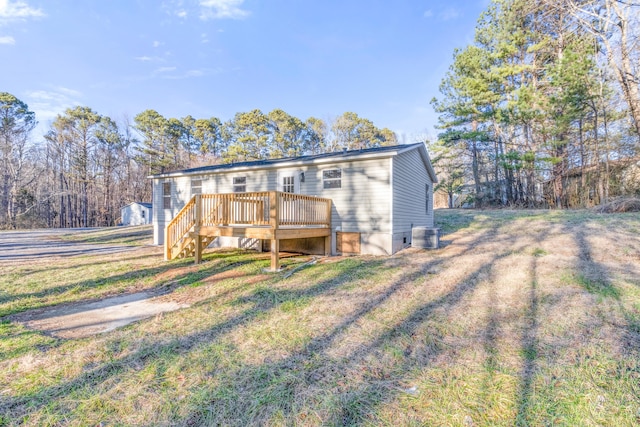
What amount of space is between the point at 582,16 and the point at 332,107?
21.9m

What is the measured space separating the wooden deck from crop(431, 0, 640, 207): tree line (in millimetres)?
14262

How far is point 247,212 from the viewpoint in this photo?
8227mm

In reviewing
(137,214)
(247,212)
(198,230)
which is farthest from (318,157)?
(137,214)

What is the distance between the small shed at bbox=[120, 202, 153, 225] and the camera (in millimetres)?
28312

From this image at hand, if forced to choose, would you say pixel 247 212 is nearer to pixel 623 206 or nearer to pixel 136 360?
pixel 136 360

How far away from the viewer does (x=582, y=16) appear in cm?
1377

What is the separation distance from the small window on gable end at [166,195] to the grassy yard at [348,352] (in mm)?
6464

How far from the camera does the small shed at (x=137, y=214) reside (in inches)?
1115

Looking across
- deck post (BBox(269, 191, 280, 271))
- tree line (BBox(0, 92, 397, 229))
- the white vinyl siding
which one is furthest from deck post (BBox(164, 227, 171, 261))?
tree line (BBox(0, 92, 397, 229))

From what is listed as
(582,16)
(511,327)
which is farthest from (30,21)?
(582,16)

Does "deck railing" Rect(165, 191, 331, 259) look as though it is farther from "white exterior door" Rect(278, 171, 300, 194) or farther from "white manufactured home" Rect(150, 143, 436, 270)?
"white exterior door" Rect(278, 171, 300, 194)

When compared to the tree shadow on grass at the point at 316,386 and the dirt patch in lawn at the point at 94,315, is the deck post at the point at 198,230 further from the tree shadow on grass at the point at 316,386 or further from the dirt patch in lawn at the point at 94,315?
the tree shadow on grass at the point at 316,386

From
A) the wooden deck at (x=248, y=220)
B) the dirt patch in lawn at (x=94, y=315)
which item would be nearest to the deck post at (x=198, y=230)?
the wooden deck at (x=248, y=220)

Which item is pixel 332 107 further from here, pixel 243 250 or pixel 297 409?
pixel 297 409
